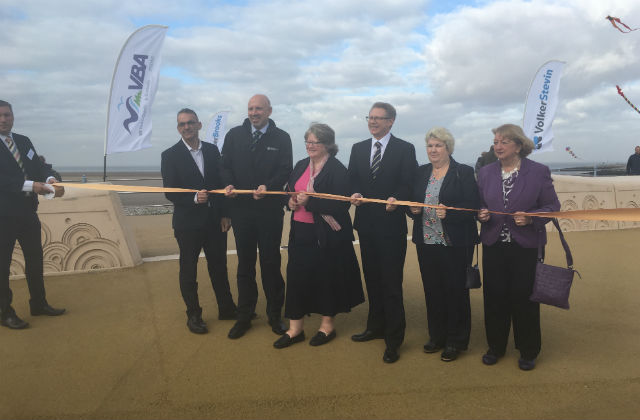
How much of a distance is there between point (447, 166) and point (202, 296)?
3.23m

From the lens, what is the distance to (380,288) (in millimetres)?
3701

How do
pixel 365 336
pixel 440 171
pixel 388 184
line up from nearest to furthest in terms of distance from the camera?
pixel 440 171
pixel 388 184
pixel 365 336

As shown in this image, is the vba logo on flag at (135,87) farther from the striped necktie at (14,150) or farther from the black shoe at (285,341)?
the black shoe at (285,341)

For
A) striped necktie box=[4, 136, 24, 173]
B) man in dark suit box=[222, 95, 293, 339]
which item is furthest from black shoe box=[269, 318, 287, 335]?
striped necktie box=[4, 136, 24, 173]

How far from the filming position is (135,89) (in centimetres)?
912

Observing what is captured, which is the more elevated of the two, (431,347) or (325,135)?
(325,135)

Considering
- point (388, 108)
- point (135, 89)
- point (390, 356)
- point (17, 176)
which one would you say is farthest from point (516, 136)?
point (135, 89)

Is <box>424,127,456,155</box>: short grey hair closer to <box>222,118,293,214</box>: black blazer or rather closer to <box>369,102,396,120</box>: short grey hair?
<box>369,102,396,120</box>: short grey hair

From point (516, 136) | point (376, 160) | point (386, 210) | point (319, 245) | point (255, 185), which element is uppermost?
point (516, 136)

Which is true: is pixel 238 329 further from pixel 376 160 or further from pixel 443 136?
pixel 443 136

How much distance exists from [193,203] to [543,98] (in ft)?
39.9

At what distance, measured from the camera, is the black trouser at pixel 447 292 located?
3.36 m

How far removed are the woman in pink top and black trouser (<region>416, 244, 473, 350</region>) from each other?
668mm

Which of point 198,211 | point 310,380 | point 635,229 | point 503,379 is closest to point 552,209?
point 503,379
